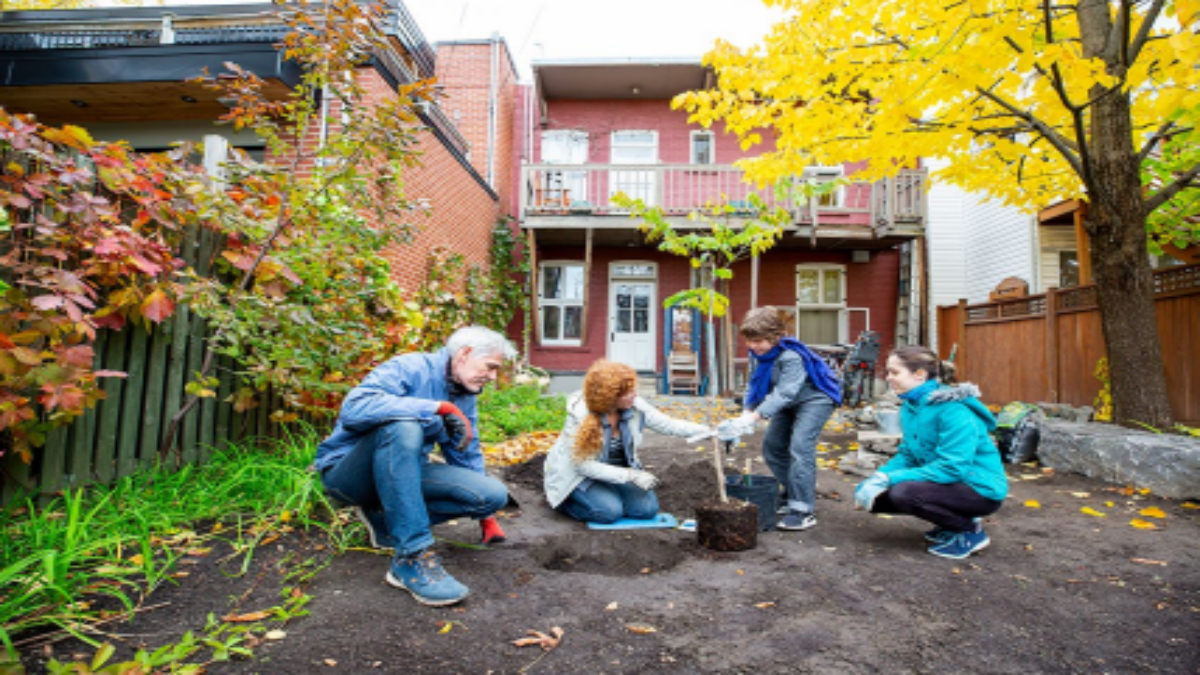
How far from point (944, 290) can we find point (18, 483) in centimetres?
1437

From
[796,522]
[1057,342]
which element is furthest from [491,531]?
[1057,342]

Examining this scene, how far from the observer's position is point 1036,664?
6.35 ft

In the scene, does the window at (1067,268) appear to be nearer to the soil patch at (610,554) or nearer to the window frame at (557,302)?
the window frame at (557,302)

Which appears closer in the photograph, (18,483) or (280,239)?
(18,483)

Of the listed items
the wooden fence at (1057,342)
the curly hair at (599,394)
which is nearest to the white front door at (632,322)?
the wooden fence at (1057,342)

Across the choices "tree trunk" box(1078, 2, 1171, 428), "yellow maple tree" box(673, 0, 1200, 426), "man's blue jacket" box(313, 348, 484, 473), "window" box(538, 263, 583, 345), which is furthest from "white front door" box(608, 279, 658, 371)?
"man's blue jacket" box(313, 348, 484, 473)

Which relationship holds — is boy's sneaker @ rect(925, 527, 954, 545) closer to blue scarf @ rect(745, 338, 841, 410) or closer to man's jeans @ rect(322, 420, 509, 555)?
blue scarf @ rect(745, 338, 841, 410)

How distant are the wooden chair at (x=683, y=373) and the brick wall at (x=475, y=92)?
5.28 metres

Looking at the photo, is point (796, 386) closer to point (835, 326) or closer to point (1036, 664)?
point (1036, 664)

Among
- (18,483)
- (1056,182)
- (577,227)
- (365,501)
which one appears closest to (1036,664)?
(365,501)

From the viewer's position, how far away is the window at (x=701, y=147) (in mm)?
14016

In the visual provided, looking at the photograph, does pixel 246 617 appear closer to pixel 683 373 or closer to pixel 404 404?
pixel 404 404

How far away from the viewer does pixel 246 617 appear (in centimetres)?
211

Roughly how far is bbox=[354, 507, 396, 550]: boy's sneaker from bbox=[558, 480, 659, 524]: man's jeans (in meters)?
1.06
